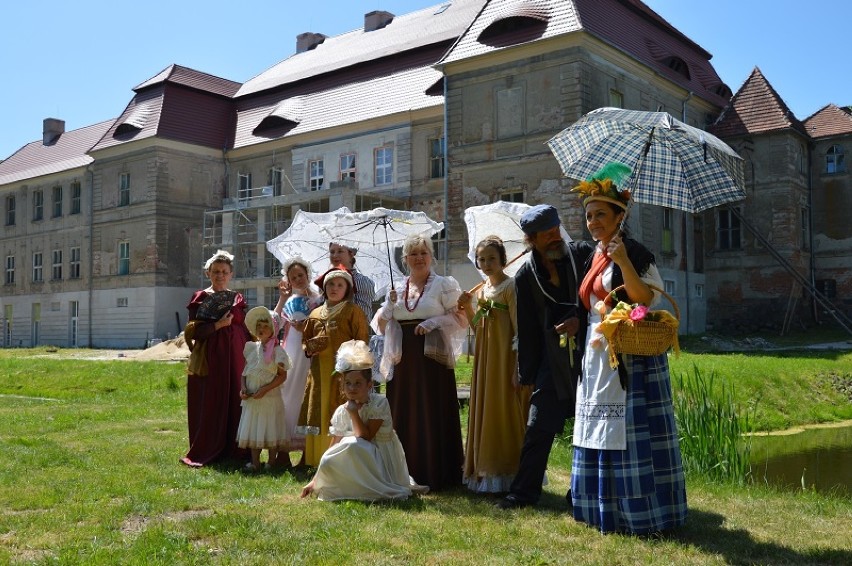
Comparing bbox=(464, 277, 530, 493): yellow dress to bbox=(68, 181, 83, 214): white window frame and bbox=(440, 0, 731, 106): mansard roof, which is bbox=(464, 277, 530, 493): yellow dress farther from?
bbox=(68, 181, 83, 214): white window frame

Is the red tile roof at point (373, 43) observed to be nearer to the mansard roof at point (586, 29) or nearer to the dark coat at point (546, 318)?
the mansard roof at point (586, 29)

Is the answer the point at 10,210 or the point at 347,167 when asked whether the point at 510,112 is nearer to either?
the point at 347,167

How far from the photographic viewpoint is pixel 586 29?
24.6 metres

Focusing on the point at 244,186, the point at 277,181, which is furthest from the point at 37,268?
the point at 277,181

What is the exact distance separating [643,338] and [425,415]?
2.34 metres

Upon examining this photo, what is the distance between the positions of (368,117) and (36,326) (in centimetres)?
2229

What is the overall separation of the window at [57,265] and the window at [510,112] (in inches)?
1010

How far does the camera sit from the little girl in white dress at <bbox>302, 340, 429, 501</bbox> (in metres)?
6.16

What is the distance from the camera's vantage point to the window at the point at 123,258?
1510 inches

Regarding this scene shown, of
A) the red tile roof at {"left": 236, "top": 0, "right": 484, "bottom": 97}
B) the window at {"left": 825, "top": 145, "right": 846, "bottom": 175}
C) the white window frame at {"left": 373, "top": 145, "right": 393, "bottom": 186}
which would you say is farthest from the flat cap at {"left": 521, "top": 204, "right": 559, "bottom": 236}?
the window at {"left": 825, "top": 145, "right": 846, "bottom": 175}

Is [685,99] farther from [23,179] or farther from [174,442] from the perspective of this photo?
[23,179]

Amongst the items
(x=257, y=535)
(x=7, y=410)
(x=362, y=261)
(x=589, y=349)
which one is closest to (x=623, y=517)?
(x=589, y=349)

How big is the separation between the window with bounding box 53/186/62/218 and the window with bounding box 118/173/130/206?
5.73 metres

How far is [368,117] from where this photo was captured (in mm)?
32000
